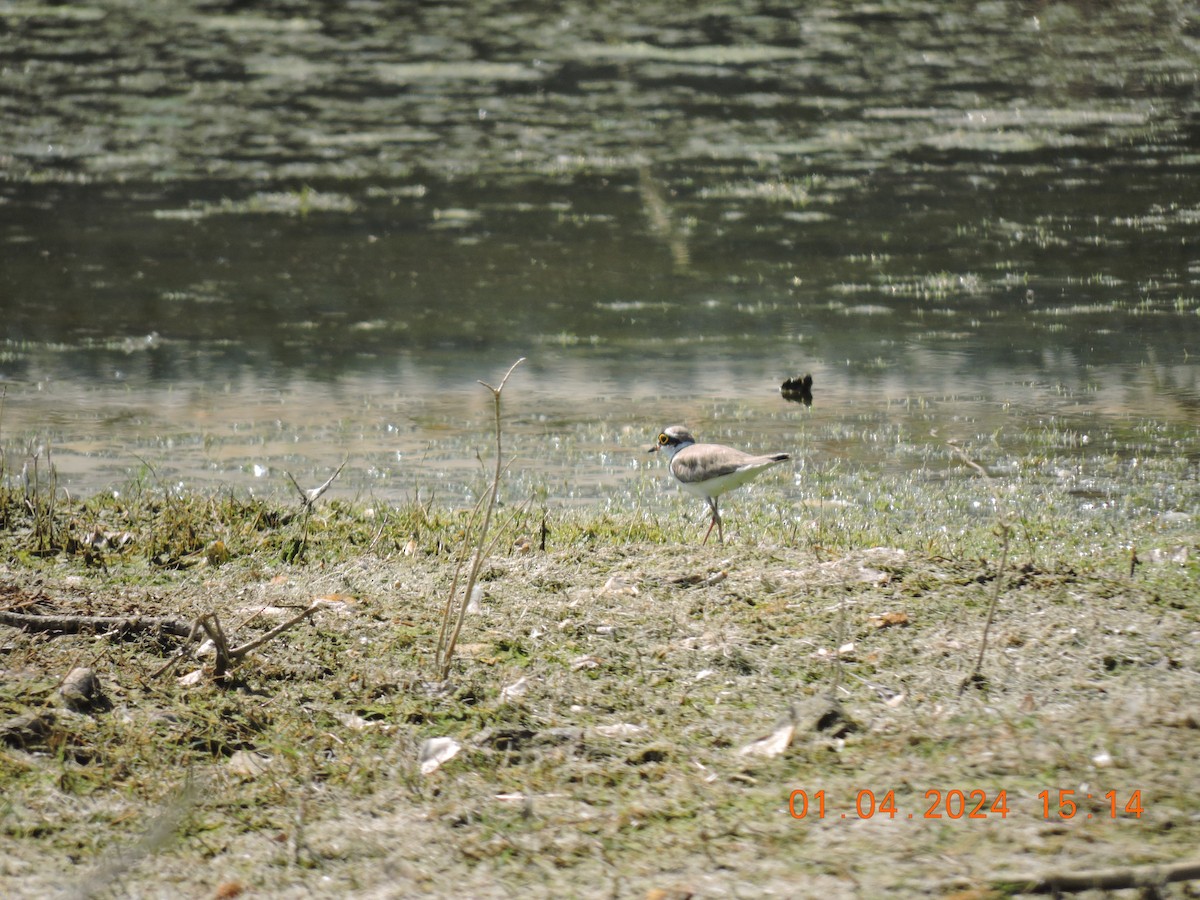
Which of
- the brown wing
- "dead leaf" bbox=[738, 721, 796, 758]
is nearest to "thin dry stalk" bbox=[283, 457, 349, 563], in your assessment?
the brown wing

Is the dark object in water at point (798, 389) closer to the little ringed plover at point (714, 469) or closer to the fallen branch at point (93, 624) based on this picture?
the little ringed plover at point (714, 469)

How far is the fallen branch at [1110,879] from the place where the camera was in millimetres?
3271

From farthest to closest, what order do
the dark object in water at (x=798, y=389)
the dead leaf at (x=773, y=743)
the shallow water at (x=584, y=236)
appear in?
the dark object in water at (x=798, y=389) → the shallow water at (x=584, y=236) → the dead leaf at (x=773, y=743)

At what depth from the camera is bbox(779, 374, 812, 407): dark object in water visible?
9516 millimetres

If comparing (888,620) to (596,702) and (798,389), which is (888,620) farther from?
(798,389)

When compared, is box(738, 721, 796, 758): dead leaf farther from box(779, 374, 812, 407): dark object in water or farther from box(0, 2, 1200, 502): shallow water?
box(779, 374, 812, 407): dark object in water

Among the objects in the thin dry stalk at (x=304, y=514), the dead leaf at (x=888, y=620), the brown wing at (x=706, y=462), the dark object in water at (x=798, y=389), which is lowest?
the dark object in water at (x=798, y=389)

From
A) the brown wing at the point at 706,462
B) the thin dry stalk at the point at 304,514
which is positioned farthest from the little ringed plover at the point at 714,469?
the thin dry stalk at the point at 304,514

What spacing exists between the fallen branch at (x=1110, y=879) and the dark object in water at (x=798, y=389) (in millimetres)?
6297

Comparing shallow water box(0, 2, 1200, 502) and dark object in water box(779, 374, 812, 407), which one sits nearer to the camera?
shallow water box(0, 2, 1200, 502)

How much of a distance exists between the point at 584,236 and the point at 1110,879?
11165 millimetres

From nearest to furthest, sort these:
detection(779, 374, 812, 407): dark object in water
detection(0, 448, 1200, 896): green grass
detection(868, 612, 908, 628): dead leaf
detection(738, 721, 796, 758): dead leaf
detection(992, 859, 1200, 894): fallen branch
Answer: detection(992, 859, 1200, 894): fallen branch → detection(0, 448, 1200, 896): green grass → detection(738, 721, 796, 758): dead leaf → detection(868, 612, 908, 628): dead leaf → detection(779, 374, 812, 407): dark object in water
